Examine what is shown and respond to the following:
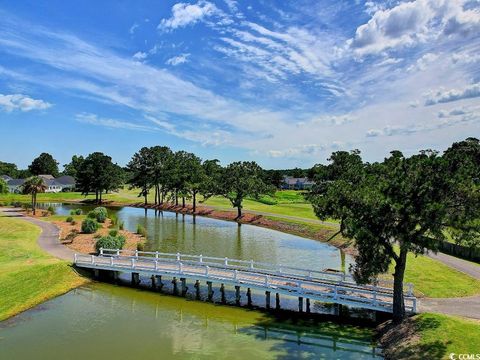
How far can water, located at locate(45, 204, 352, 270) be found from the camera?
4353 cm

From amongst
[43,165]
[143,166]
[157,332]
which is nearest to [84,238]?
[157,332]

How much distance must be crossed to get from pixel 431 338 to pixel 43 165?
659 feet

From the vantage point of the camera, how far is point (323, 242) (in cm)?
5525

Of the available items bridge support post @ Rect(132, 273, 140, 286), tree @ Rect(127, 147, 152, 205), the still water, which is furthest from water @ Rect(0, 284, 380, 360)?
tree @ Rect(127, 147, 152, 205)

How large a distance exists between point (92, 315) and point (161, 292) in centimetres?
682

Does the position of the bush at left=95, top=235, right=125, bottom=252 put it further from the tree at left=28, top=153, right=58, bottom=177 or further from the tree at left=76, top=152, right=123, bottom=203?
the tree at left=28, top=153, right=58, bottom=177

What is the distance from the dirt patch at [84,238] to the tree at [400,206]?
29.6 metres

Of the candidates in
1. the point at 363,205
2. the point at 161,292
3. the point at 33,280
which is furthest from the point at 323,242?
the point at 33,280

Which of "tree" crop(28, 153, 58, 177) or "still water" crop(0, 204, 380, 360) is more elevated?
"tree" crop(28, 153, 58, 177)

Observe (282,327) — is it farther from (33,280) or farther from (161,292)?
(33,280)

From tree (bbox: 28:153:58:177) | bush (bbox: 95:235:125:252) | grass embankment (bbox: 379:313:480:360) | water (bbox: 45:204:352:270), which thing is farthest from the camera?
tree (bbox: 28:153:58:177)

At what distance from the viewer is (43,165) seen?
19150cm

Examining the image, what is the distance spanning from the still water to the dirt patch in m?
12.5

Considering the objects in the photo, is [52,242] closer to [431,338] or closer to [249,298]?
[249,298]
